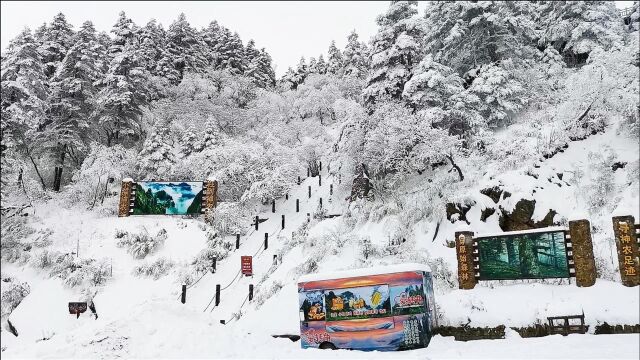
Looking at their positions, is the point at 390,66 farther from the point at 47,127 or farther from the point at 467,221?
the point at 47,127

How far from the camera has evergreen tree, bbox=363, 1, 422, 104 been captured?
2712 cm

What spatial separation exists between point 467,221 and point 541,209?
3082 millimetres

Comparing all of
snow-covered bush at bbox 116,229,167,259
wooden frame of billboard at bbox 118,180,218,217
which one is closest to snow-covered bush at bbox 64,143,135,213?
wooden frame of billboard at bbox 118,180,218,217

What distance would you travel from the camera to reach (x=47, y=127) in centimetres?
3009

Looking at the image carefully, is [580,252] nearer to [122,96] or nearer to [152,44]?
[122,96]

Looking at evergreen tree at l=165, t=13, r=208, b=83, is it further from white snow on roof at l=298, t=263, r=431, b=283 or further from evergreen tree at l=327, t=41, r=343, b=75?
white snow on roof at l=298, t=263, r=431, b=283

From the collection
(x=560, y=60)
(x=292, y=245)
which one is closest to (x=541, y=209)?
(x=292, y=245)

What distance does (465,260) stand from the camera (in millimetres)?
15719

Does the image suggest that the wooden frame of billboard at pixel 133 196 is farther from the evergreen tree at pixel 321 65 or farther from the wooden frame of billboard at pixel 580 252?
the evergreen tree at pixel 321 65

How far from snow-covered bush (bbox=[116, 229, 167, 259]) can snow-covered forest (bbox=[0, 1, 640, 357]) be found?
4.5 inches

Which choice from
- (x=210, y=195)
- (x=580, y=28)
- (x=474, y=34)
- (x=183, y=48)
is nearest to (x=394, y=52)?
(x=474, y=34)

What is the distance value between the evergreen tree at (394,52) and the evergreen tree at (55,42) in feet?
84.2

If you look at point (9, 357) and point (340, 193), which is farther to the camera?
point (340, 193)

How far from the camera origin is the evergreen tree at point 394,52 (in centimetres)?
2712
